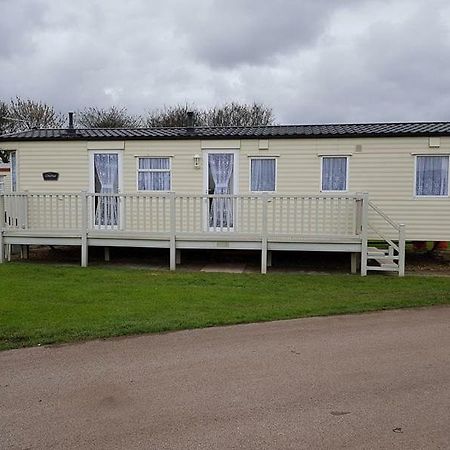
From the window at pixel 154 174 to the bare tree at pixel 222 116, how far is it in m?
23.0

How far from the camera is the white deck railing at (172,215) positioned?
10281mm

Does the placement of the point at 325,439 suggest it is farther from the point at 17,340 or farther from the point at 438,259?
the point at 438,259

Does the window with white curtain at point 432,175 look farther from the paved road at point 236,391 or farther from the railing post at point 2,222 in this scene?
the railing post at point 2,222

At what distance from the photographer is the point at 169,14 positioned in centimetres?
1605

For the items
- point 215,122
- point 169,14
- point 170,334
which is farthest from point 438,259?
point 215,122

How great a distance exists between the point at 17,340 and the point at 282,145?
25.8 ft

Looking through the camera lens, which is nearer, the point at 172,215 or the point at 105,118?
the point at 172,215

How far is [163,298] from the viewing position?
7.38 m

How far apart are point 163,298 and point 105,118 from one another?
29.1 m

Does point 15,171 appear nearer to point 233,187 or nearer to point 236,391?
point 233,187

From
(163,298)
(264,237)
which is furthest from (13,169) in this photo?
(163,298)

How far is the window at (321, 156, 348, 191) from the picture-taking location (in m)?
11.5

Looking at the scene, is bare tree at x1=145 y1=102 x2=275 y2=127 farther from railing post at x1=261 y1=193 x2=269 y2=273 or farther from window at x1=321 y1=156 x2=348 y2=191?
railing post at x1=261 y1=193 x2=269 y2=273

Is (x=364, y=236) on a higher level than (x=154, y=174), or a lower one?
lower
